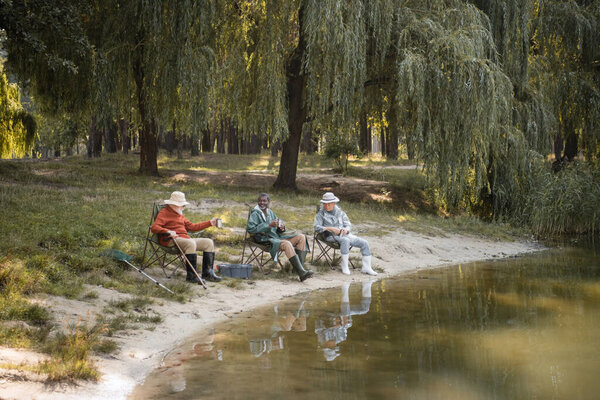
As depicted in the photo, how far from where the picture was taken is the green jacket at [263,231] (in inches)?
354

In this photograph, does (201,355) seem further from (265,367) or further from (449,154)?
(449,154)

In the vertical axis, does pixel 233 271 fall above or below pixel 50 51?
below

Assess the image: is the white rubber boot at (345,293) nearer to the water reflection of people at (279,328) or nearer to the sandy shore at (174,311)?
the sandy shore at (174,311)

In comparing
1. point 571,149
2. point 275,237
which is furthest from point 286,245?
point 571,149

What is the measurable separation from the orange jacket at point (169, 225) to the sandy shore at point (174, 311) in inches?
34.7

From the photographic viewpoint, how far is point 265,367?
503 cm

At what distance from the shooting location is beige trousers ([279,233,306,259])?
9.00 meters

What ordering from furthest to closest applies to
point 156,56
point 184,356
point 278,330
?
point 156,56 < point 278,330 < point 184,356

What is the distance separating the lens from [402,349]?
5570mm

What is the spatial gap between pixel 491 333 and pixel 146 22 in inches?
407

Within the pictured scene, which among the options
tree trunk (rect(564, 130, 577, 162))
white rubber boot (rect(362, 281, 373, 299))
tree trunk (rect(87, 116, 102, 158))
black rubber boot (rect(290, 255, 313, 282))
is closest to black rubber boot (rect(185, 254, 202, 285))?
black rubber boot (rect(290, 255, 313, 282))

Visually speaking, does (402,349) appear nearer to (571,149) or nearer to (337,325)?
(337,325)

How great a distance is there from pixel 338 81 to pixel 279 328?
8.73 meters

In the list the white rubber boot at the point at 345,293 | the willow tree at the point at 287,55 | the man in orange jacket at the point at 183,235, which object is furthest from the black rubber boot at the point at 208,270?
the willow tree at the point at 287,55
